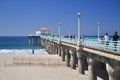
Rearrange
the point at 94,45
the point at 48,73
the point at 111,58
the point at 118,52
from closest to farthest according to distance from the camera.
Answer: the point at 118,52 < the point at 111,58 < the point at 94,45 < the point at 48,73

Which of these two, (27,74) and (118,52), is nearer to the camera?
(118,52)

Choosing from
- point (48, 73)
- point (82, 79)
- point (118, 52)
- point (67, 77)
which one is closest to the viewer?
point (118, 52)

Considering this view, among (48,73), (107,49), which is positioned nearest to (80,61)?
(48,73)

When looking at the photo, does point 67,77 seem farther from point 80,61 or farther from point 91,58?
point 91,58

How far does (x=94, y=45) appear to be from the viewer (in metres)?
20.1

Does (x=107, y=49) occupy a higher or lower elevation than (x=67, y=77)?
higher

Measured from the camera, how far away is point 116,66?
15320 millimetres

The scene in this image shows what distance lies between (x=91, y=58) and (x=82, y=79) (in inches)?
144

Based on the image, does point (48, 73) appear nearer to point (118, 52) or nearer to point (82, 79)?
point (82, 79)

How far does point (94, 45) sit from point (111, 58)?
4.53m

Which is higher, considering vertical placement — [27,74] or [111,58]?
[111,58]

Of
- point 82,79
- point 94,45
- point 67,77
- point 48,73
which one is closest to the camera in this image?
point 94,45

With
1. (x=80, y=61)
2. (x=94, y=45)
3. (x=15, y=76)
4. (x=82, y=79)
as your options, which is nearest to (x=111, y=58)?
(x=94, y=45)

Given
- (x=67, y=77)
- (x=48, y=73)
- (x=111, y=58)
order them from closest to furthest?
(x=111, y=58), (x=67, y=77), (x=48, y=73)
